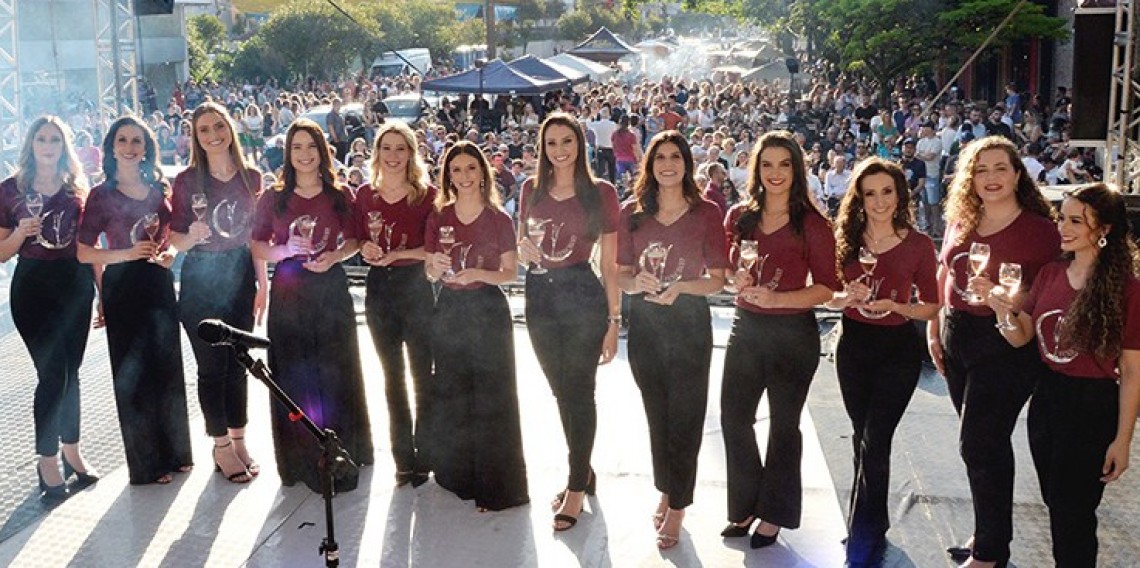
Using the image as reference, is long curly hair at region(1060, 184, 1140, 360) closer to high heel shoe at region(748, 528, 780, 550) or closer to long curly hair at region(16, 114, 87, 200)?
high heel shoe at region(748, 528, 780, 550)

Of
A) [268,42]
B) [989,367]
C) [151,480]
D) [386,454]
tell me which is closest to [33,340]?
[151,480]

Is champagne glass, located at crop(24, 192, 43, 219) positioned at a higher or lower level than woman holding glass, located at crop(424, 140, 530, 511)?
higher

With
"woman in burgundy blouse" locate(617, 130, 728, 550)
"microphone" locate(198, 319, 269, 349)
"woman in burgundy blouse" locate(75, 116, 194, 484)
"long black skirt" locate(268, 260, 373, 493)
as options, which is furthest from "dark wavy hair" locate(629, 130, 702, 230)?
"woman in burgundy blouse" locate(75, 116, 194, 484)

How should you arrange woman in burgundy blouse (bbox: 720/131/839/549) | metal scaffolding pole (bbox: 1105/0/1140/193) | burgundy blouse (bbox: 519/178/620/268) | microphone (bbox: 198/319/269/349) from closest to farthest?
microphone (bbox: 198/319/269/349)
woman in burgundy blouse (bbox: 720/131/839/549)
burgundy blouse (bbox: 519/178/620/268)
metal scaffolding pole (bbox: 1105/0/1140/193)

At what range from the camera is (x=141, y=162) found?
17.6ft

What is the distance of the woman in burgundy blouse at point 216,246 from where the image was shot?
5.32 meters

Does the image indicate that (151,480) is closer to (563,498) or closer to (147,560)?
(147,560)

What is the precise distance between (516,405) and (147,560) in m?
1.73

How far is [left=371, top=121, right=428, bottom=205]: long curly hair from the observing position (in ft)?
17.1

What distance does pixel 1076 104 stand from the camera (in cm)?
952

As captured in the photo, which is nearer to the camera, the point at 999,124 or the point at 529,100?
the point at 999,124

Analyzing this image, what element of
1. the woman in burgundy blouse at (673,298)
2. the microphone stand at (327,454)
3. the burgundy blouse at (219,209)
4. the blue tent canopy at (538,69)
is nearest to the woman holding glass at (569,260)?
the woman in burgundy blouse at (673,298)

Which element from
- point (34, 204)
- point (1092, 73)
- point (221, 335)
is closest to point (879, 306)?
point (221, 335)

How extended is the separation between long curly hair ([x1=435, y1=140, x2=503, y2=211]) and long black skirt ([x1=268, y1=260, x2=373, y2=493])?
2.26ft
